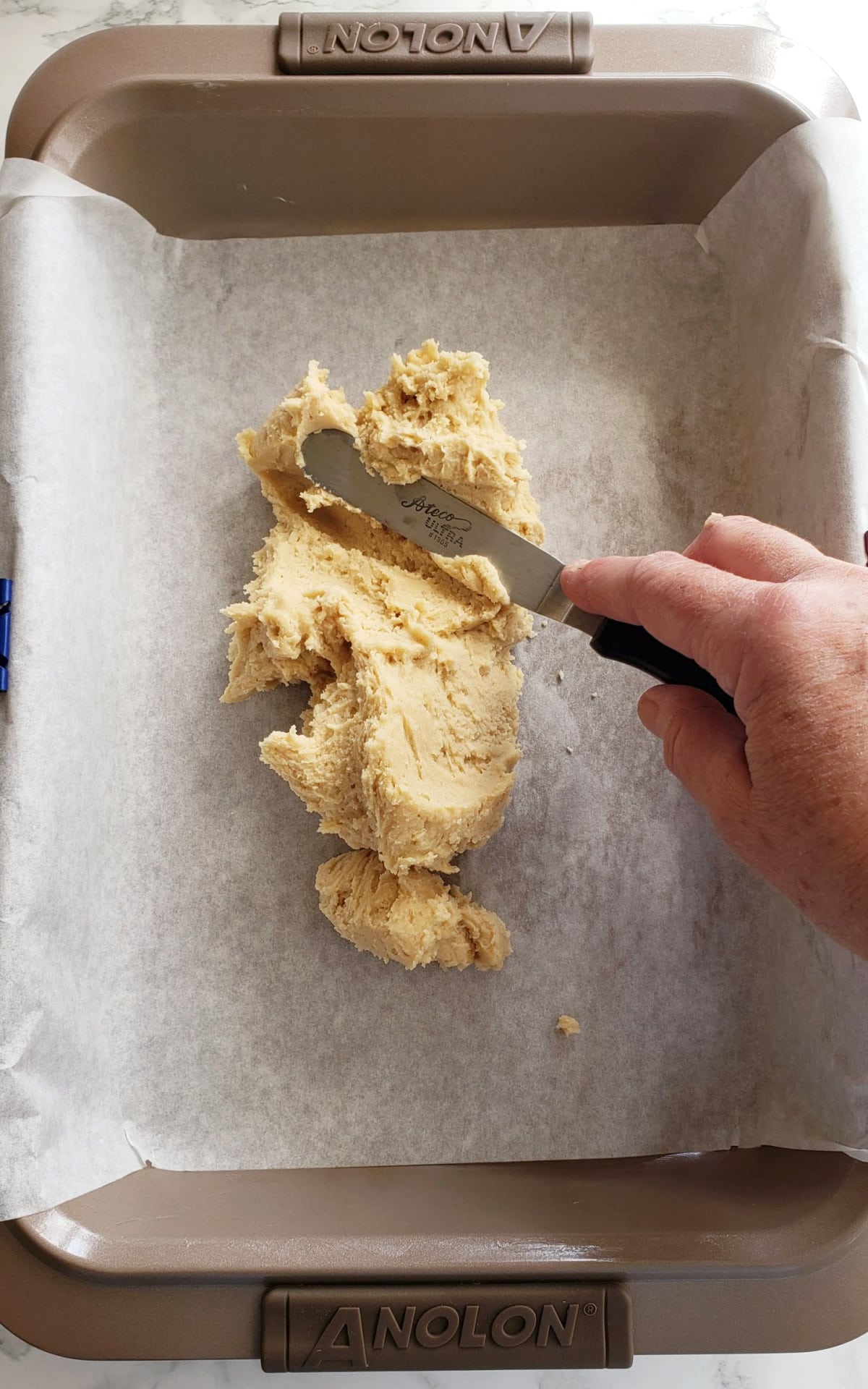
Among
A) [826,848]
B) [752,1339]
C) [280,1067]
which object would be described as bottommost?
[752,1339]

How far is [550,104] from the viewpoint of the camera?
1517 millimetres

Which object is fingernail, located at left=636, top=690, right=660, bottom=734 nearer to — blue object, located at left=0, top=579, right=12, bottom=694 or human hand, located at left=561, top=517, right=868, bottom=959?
human hand, located at left=561, top=517, right=868, bottom=959

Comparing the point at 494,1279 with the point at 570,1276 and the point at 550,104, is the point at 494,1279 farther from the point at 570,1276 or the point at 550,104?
the point at 550,104

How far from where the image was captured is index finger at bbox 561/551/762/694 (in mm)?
1092

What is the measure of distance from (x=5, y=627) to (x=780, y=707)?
1.04m

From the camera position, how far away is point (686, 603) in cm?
114

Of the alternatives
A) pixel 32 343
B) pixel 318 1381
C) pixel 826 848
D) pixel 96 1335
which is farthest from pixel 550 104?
pixel 318 1381

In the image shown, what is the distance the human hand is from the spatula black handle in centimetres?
4

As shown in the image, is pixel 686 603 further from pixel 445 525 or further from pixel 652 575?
pixel 445 525

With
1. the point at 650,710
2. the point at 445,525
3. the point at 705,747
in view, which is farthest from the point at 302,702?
the point at 705,747

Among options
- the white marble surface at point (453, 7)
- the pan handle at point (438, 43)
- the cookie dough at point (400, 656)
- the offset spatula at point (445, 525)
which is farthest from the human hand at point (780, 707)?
the white marble surface at point (453, 7)

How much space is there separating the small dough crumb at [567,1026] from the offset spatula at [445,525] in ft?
1.77

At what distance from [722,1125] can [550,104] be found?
1.59 metres

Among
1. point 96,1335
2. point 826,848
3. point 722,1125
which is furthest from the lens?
point 722,1125
